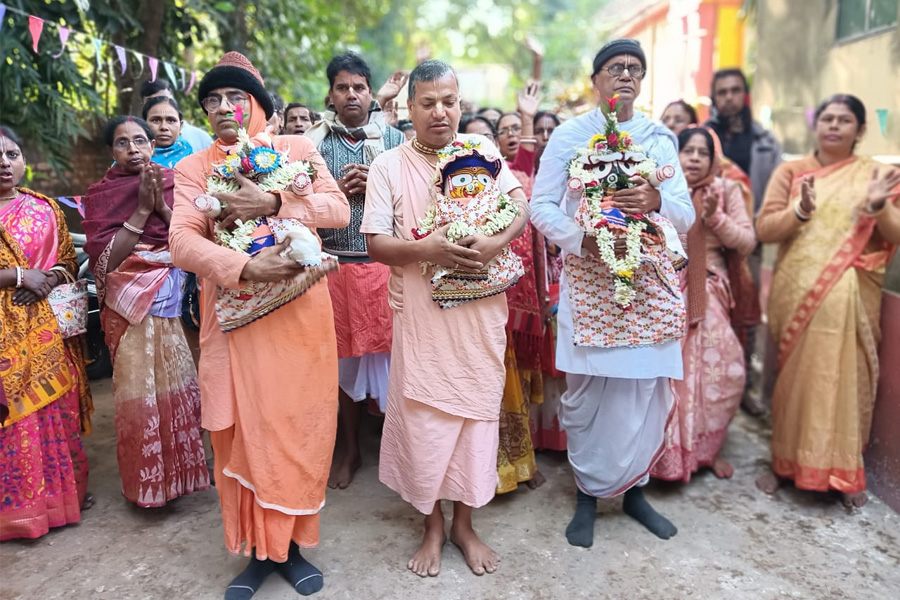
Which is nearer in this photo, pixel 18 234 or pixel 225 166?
pixel 225 166

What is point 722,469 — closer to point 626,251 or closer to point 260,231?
point 626,251

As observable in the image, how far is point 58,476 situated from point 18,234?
4.14 feet

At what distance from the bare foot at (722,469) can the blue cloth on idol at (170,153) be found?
3776 mm

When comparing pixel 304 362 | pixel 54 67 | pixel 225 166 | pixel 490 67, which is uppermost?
pixel 490 67

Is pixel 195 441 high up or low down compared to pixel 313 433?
down

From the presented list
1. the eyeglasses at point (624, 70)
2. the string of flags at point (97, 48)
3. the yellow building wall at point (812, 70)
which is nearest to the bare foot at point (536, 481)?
the eyeglasses at point (624, 70)

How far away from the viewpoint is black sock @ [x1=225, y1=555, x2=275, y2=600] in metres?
2.96

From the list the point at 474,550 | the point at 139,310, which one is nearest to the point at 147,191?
the point at 139,310

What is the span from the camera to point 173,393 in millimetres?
3688

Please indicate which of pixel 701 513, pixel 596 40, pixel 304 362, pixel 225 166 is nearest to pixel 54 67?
pixel 225 166

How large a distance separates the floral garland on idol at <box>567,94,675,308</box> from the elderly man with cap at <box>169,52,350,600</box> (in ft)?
3.67

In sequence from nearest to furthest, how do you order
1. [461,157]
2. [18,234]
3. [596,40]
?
[461,157]
[18,234]
[596,40]

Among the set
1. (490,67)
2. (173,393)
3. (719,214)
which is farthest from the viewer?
(490,67)

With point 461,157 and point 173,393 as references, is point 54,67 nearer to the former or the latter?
point 173,393
